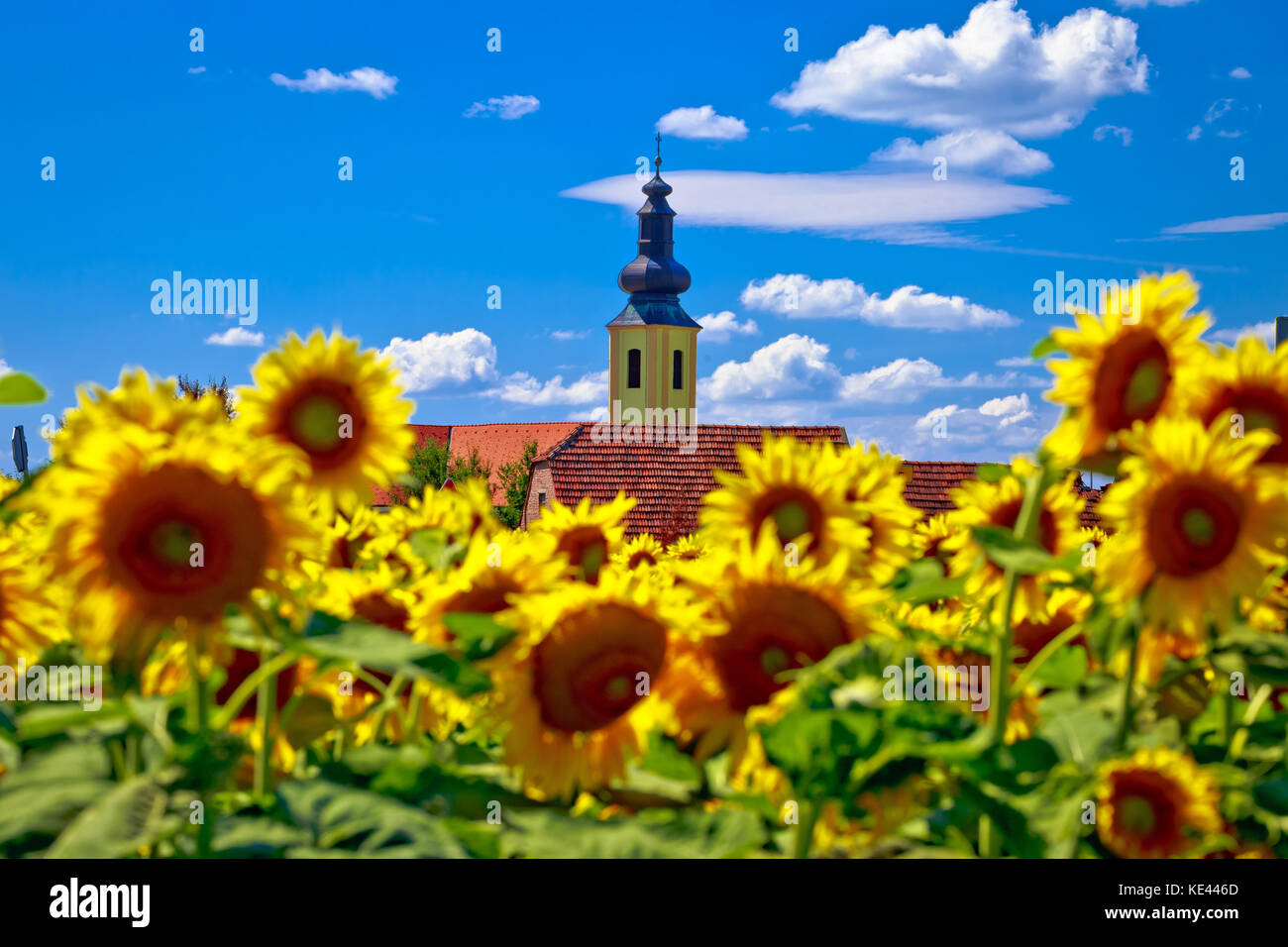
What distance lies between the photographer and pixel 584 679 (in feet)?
5.96

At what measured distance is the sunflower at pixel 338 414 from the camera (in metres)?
2.37

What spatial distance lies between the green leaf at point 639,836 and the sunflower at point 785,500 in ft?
2.27

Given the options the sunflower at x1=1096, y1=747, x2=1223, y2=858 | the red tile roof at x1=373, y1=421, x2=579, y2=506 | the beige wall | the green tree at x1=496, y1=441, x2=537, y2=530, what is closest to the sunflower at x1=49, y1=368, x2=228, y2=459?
the sunflower at x1=1096, y1=747, x2=1223, y2=858

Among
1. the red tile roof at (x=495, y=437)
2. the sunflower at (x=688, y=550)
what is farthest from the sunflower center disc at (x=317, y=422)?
the red tile roof at (x=495, y=437)

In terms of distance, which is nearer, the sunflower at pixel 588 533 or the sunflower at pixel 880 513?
the sunflower at pixel 880 513

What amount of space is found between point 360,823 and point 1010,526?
1.78 metres

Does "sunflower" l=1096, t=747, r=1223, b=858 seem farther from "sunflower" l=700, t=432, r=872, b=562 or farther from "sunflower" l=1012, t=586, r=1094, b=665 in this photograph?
"sunflower" l=1012, t=586, r=1094, b=665

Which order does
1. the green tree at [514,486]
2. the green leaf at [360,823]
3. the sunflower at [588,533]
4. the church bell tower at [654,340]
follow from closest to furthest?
1. the green leaf at [360,823]
2. the sunflower at [588,533]
3. the green tree at [514,486]
4. the church bell tower at [654,340]

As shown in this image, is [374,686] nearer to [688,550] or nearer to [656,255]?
[688,550]

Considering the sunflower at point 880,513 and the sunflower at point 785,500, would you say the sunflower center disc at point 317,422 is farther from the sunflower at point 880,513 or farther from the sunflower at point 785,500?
the sunflower at point 880,513

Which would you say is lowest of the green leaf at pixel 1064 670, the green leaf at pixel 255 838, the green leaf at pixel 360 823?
the green leaf at pixel 255 838

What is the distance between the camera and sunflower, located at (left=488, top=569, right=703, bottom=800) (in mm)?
1804

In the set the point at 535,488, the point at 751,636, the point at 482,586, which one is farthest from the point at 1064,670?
the point at 535,488
